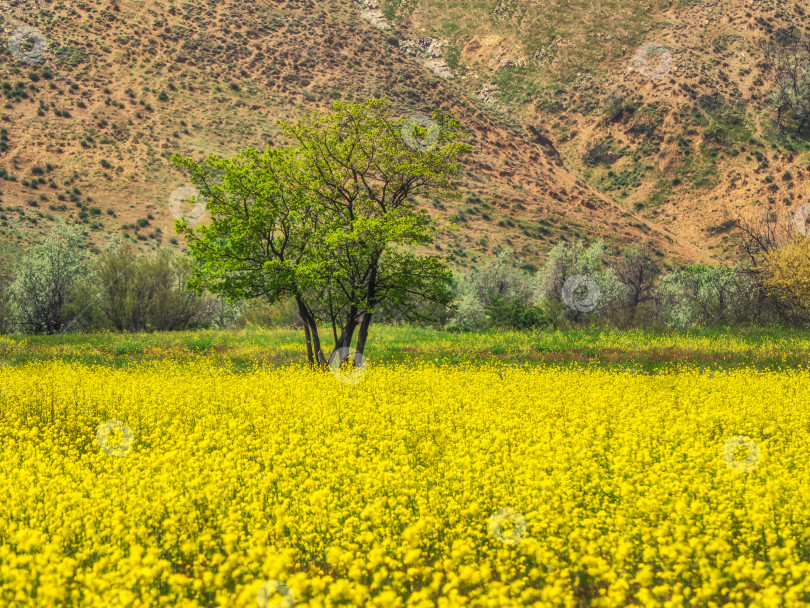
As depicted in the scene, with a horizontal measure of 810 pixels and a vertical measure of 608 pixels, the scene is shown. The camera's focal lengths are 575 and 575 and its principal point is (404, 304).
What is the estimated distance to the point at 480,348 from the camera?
24.6m

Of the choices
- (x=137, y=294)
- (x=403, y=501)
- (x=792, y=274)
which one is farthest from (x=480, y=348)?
(x=137, y=294)

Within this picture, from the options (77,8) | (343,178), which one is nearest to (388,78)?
(77,8)

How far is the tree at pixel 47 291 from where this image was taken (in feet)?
105

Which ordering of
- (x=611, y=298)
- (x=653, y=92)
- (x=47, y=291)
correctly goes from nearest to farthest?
(x=47, y=291) < (x=611, y=298) < (x=653, y=92)

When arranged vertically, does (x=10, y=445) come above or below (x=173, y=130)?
below

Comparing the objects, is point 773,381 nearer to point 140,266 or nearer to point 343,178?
point 343,178

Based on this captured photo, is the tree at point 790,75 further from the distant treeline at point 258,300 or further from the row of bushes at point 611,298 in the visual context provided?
the distant treeline at point 258,300

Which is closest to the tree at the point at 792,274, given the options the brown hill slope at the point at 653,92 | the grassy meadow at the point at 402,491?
the grassy meadow at the point at 402,491

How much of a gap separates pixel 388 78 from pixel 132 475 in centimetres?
8077

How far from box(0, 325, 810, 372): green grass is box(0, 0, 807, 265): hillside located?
24993mm

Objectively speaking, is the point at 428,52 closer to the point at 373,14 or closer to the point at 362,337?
the point at 373,14

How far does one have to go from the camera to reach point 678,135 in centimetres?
9119

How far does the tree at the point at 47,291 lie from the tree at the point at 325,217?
1696 centimetres

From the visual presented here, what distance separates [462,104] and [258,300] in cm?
5621
